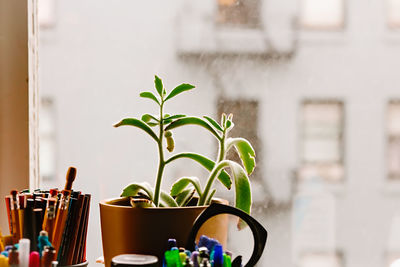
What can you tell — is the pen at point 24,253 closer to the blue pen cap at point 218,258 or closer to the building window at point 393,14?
the blue pen cap at point 218,258

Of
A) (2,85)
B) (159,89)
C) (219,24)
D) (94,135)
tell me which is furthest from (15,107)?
(219,24)

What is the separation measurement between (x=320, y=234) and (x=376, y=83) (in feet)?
0.95

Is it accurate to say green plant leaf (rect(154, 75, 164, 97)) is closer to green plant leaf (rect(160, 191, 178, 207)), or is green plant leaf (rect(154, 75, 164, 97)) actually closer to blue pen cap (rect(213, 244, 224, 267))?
green plant leaf (rect(160, 191, 178, 207))

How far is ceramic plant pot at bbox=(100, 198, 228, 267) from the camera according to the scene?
702 millimetres

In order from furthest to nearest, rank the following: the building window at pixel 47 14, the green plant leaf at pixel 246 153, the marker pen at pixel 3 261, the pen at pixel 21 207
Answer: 1. the building window at pixel 47 14
2. the green plant leaf at pixel 246 153
3. the pen at pixel 21 207
4. the marker pen at pixel 3 261

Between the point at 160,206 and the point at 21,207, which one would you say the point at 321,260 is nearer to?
the point at 160,206

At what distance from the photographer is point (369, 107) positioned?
3.14ft

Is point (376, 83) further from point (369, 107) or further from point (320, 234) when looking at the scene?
point (320, 234)

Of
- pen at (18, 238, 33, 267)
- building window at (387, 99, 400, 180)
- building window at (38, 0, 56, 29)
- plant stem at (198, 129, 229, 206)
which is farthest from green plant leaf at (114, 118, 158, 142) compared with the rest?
building window at (387, 99, 400, 180)

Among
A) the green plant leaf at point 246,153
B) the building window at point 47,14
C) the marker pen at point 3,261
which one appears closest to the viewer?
the marker pen at point 3,261

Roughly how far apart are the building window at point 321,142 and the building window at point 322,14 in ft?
0.45

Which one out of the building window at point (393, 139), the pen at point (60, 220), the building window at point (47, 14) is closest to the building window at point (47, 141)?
the building window at point (47, 14)

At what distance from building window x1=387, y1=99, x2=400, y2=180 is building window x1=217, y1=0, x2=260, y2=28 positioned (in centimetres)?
29

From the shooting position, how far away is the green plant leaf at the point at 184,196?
787 mm
